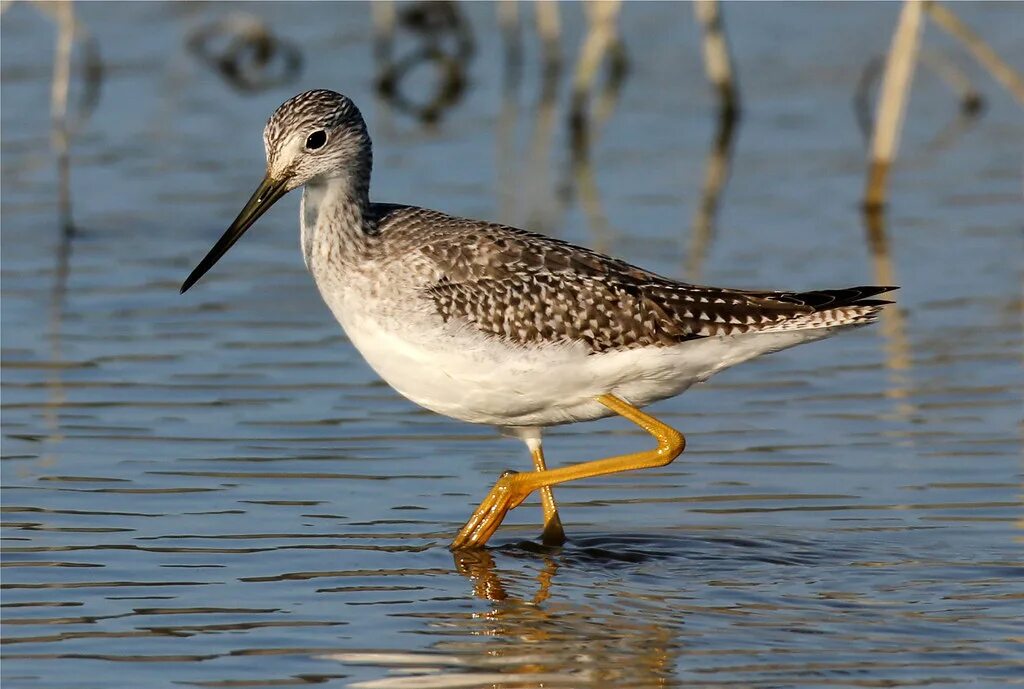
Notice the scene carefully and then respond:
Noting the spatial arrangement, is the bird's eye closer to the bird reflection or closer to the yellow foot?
the yellow foot

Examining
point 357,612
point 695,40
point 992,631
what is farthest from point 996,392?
point 695,40

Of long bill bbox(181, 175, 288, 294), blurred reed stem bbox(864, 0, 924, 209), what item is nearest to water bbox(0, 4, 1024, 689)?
blurred reed stem bbox(864, 0, 924, 209)

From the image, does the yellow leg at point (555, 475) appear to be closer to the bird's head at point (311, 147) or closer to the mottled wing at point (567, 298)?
the mottled wing at point (567, 298)

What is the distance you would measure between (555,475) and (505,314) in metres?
1.19

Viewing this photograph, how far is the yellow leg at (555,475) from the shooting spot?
12148mm

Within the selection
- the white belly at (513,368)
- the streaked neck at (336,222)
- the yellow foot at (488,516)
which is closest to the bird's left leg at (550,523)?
the yellow foot at (488,516)

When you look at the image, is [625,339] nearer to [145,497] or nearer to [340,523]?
[340,523]

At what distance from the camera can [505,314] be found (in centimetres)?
1185

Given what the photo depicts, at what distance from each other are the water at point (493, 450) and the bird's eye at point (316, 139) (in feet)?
7.86

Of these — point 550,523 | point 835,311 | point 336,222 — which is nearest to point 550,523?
point 550,523

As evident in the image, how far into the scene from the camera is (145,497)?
1290 cm

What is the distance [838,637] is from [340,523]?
3.57 meters

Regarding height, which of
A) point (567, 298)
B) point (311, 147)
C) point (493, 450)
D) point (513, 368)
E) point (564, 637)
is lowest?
point (564, 637)

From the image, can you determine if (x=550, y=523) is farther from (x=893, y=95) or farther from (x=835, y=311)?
(x=893, y=95)
